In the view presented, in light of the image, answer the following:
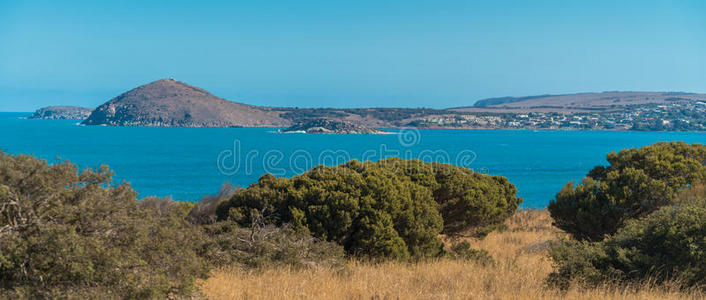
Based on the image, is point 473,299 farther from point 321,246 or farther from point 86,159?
point 86,159

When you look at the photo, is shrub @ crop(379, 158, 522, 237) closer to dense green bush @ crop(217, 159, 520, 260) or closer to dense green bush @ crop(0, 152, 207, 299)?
dense green bush @ crop(217, 159, 520, 260)

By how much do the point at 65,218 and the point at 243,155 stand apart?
265ft

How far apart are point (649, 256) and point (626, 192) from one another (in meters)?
5.98

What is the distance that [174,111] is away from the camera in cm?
18088

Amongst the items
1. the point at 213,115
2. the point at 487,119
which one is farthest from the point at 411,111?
the point at 213,115

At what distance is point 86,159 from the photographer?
230 feet

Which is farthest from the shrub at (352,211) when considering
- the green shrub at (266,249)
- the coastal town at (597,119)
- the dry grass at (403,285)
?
the coastal town at (597,119)

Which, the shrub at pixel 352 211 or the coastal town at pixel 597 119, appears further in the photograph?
the coastal town at pixel 597 119

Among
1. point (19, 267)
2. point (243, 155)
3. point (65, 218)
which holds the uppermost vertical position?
point (65, 218)

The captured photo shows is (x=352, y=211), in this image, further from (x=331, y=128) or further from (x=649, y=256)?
(x=331, y=128)

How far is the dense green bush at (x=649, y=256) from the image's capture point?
20.1 feet

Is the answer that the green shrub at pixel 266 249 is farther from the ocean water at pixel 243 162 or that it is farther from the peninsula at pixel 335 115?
the peninsula at pixel 335 115

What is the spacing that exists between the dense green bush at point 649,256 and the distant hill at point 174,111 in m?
175

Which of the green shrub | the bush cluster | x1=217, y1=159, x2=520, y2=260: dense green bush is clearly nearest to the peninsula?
x1=217, y1=159, x2=520, y2=260: dense green bush
